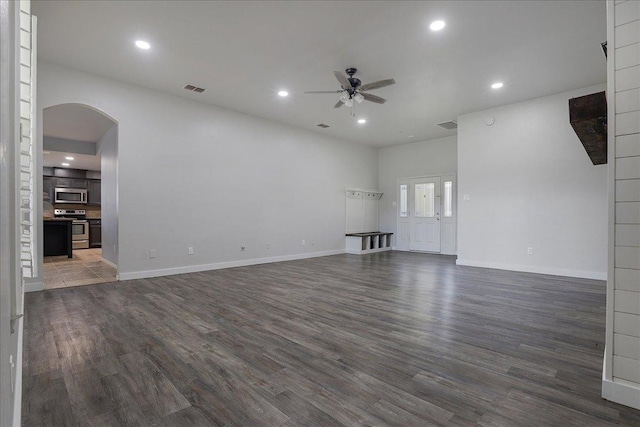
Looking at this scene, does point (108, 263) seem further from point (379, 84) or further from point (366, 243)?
point (379, 84)

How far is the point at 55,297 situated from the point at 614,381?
5.41 meters

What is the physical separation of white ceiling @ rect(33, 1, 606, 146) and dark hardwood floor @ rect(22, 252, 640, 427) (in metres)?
3.10

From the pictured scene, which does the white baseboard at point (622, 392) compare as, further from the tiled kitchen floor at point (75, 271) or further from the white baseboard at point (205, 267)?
the tiled kitchen floor at point (75, 271)

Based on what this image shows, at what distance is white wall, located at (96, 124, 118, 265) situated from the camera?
585cm

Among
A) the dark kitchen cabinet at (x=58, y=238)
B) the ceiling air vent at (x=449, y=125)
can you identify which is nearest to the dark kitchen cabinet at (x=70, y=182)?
the dark kitchen cabinet at (x=58, y=238)

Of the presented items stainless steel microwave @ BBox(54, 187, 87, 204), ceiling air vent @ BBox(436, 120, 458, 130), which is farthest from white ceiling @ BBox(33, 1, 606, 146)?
stainless steel microwave @ BBox(54, 187, 87, 204)

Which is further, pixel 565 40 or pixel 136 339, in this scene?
pixel 565 40

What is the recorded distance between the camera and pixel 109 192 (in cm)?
649

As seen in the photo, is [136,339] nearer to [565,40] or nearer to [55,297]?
[55,297]

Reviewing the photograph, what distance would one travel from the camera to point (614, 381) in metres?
1.78

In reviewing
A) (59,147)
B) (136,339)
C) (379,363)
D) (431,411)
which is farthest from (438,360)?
(59,147)

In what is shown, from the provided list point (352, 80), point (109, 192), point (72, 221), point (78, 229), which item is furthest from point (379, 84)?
point (78, 229)

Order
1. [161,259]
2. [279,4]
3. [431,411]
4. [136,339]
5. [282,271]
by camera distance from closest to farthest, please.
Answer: [431,411], [136,339], [279,4], [161,259], [282,271]

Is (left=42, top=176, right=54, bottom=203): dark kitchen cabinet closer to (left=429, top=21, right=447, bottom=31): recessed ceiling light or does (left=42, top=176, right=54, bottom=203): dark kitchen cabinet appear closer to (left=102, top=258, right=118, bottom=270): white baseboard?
(left=102, top=258, right=118, bottom=270): white baseboard
